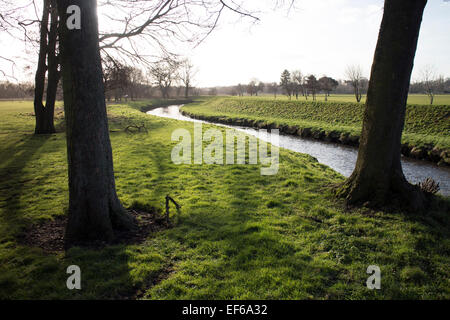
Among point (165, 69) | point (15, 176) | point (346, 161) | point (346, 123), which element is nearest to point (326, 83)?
point (346, 123)

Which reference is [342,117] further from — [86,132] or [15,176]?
[86,132]

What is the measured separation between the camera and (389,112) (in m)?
5.30

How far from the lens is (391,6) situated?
5074 mm

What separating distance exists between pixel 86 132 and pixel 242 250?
3205 millimetres

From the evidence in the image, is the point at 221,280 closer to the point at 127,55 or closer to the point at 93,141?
the point at 93,141

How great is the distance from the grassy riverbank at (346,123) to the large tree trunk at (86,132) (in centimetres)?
1495

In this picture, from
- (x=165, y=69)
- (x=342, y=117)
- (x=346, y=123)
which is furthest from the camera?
(x=342, y=117)

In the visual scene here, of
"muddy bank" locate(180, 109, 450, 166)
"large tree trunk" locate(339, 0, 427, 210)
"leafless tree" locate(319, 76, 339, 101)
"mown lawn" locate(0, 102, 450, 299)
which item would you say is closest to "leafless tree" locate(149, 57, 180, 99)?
"mown lawn" locate(0, 102, 450, 299)

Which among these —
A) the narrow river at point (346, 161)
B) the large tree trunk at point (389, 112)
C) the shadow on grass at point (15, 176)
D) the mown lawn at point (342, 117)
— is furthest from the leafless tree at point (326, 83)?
the large tree trunk at point (389, 112)

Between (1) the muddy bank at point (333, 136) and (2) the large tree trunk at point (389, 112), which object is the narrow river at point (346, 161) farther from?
(2) the large tree trunk at point (389, 112)

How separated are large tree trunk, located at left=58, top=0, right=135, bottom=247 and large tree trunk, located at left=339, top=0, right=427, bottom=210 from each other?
5128 millimetres

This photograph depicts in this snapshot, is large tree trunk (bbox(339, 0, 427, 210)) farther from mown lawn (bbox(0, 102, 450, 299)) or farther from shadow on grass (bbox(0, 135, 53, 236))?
Result: shadow on grass (bbox(0, 135, 53, 236))
